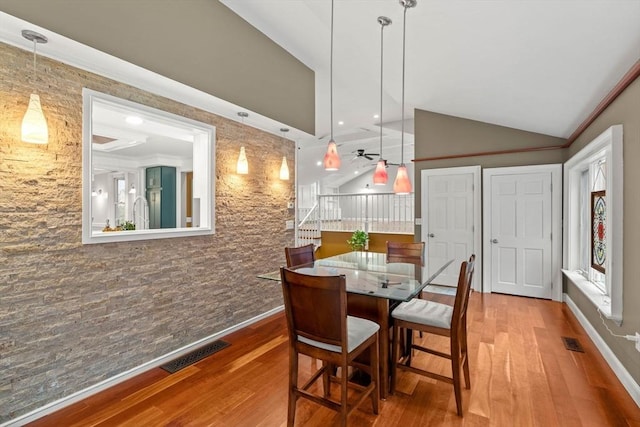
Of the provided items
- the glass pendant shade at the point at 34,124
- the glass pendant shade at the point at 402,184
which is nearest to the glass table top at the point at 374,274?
the glass pendant shade at the point at 402,184

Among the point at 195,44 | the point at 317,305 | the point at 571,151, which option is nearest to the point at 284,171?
the point at 195,44

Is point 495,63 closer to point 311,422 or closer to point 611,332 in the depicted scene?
point 611,332

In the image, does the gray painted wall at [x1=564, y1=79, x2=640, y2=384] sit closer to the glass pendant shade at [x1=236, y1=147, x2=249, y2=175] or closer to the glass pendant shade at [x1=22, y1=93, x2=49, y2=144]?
the glass pendant shade at [x1=236, y1=147, x2=249, y2=175]

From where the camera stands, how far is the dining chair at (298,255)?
119 inches

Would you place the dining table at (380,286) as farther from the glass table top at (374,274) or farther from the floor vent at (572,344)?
the floor vent at (572,344)

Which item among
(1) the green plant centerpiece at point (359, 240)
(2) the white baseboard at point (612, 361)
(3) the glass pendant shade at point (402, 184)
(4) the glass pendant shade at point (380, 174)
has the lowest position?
(2) the white baseboard at point (612, 361)

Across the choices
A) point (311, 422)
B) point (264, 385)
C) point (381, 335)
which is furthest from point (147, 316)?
point (381, 335)

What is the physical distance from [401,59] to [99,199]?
7.82 m

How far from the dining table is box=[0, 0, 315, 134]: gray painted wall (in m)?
1.88

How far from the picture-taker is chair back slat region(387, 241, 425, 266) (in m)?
3.41

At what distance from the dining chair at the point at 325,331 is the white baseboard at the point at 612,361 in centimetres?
185

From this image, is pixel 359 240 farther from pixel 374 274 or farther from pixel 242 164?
pixel 374 274

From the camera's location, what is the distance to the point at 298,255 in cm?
314

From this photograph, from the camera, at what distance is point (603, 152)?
10.1 ft
